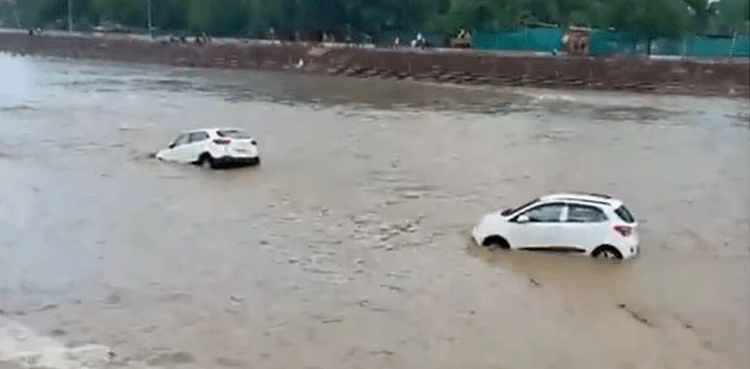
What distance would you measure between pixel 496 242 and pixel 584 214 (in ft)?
5.40

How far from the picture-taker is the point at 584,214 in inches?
763

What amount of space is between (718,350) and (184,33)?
9370 centimetres

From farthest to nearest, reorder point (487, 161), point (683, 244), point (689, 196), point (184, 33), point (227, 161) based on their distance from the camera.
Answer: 1. point (184, 33)
2. point (487, 161)
3. point (227, 161)
4. point (689, 196)
5. point (683, 244)

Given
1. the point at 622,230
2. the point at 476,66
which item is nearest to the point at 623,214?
the point at 622,230

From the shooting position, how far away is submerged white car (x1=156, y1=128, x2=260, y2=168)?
29641 mm

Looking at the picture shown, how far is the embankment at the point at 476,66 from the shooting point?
63969 millimetres

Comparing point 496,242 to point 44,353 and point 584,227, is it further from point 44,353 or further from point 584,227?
point 44,353

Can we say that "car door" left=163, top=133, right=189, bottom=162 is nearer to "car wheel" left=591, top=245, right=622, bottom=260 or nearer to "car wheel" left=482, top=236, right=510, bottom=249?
"car wheel" left=482, top=236, right=510, bottom=249

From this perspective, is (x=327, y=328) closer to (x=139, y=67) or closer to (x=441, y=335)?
(x=441, y=335)

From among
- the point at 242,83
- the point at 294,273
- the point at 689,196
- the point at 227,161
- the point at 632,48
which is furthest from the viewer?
the point at 632,48

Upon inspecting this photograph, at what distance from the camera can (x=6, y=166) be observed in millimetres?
30016

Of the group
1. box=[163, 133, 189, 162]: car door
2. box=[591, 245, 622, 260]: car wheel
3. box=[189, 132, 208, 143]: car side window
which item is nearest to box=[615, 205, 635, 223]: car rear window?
box=[591, 245, 622, 260]: car wheel

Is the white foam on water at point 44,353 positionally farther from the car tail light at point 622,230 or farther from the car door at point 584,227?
the car tail light at point 622,230

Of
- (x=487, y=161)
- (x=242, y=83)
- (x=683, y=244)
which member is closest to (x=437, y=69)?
(x=242, y=83)
